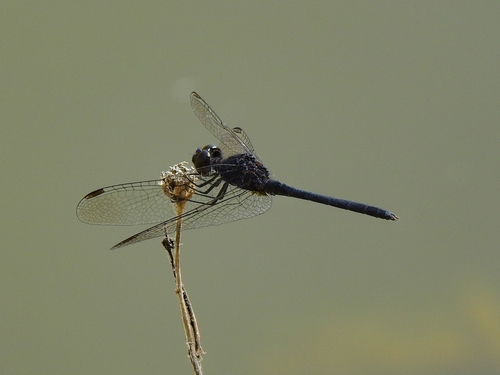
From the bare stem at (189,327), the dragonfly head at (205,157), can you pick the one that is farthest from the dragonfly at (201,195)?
the bare stem at (189,327)

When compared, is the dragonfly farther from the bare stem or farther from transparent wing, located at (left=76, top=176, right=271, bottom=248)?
the bare stem

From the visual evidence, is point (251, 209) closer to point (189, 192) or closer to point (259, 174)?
point (259, 174)

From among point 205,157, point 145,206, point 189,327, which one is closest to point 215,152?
point 205,157

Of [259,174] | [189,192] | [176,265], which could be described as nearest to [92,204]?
[189,192]

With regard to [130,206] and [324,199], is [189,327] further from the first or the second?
[324,199]

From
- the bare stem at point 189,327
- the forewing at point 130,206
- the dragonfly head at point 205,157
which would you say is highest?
the dragonfly head at point 205,157

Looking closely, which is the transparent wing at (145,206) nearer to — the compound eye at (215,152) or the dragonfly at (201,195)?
the dragonfly at (201,195)

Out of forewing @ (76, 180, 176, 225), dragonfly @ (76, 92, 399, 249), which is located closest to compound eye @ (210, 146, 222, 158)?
dragonfly @ (76, 92, 399, 249)
